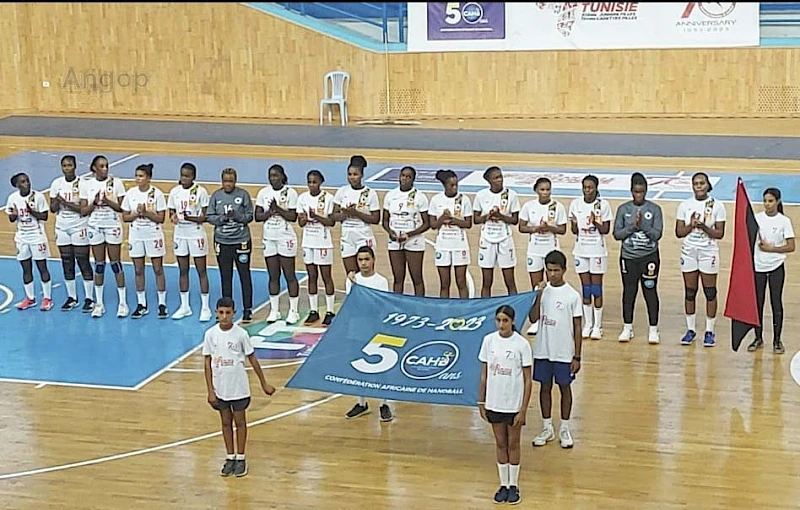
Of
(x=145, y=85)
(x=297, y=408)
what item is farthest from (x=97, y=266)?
(x=145, y=85)

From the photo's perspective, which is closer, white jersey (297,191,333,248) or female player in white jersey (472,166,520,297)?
female player in white jersey (472,166,520,297)

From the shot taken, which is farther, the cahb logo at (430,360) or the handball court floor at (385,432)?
the cahb logo at (430,360)

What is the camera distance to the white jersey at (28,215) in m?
13.9

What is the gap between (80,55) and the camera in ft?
93.6

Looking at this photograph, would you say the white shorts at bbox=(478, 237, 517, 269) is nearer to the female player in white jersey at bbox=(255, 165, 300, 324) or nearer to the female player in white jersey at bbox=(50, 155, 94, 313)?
the female player in white jersey at bbox=(255, 165, 300, 324)

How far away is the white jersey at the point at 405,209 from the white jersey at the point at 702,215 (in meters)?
2.69

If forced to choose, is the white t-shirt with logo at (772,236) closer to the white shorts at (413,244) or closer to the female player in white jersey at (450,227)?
the female player in white jersey at (450,227)

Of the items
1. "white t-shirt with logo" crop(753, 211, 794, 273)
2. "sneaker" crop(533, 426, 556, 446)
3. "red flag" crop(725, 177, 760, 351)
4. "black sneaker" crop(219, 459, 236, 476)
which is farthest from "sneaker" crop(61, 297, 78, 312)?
"white t-shirt with logo" crop(753, 211, 794, 273)

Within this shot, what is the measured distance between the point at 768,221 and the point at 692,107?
13768 mm

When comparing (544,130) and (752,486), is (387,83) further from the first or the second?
(752,486)

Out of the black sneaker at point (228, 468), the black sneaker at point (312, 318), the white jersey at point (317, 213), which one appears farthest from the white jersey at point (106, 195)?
the black sneaker at point (228, 468)

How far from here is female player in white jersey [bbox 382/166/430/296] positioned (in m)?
12.8

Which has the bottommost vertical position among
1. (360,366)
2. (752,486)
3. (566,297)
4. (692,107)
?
(752,486)

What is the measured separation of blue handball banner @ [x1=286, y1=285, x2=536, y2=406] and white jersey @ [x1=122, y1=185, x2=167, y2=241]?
12.1 ft
